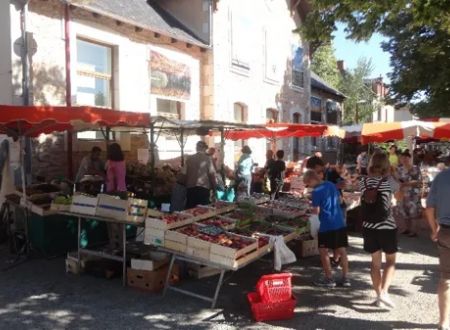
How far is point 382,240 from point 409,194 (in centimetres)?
457

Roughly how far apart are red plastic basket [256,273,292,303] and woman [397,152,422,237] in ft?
15.5

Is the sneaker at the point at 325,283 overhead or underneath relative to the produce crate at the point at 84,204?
underneath

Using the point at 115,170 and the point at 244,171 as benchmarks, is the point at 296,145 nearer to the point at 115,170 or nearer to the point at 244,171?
the point at 244,171

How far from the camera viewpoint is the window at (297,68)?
18641 mm

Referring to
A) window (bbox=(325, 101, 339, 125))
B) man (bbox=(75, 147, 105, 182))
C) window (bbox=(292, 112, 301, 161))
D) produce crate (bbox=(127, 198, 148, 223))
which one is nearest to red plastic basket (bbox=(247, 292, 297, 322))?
produce crate (bbox=(127, 198, 148, 223))

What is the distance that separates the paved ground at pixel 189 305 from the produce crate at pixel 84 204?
861mm

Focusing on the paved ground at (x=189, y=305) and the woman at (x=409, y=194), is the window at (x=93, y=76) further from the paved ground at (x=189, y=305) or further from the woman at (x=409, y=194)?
the woman at (x=409, y=194)

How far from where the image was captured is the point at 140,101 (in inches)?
452

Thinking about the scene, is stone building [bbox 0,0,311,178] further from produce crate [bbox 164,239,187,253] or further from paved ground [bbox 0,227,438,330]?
produce crate [bbox 164,239,187,253]

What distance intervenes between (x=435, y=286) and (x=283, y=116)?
1249 centimetres

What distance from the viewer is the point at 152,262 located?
5590mm

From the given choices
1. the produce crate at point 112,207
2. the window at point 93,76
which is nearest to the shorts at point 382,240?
the produce crate at point 112,207

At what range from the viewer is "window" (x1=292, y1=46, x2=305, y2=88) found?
734 inches

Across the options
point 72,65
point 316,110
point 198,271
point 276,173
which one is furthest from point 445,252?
point 316,110
